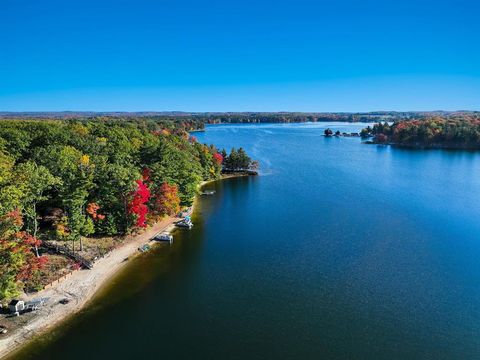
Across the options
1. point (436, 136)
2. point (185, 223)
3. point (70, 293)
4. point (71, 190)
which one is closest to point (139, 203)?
point (71, 190)

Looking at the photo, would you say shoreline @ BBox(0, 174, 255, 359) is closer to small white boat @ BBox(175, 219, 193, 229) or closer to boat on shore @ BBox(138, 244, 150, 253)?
boat on shore @ BBox(138, 244, 150, 253)

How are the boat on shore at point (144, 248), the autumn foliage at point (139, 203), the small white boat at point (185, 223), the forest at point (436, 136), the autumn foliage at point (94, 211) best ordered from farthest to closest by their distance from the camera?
the forest at point (436, 136) < the small white boat at point (185, 223) < the autumn foliage at point (139, 203) < the boat on shore at point (144, 248) < the autumn foliage at point (94, 211)

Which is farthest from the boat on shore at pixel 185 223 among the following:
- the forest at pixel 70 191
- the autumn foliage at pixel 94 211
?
the autumn foliage at pixel 94 211

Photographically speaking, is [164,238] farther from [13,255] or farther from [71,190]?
[13,255]

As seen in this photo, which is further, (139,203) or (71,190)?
(139,203)

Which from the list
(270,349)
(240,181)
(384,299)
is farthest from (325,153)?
(270,349)

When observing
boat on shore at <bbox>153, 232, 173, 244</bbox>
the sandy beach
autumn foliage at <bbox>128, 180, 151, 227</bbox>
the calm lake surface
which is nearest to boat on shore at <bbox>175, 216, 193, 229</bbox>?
the calm lake surface

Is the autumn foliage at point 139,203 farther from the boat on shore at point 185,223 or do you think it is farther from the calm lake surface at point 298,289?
the boat on shore at point 185,223

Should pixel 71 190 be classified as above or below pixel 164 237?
above
